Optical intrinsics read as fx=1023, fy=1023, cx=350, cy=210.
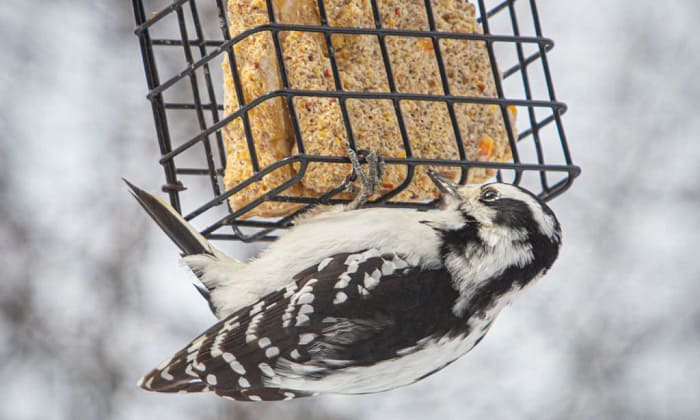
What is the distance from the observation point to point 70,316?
17.6 feet

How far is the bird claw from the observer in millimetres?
2635

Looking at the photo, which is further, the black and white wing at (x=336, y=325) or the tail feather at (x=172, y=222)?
the tail feather at (x=172, y=222)

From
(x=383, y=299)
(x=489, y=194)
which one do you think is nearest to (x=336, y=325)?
(x=383, y=299)

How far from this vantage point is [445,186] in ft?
8.93

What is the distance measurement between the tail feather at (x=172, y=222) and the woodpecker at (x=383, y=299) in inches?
11.7

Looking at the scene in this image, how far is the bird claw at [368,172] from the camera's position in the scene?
2.63 m

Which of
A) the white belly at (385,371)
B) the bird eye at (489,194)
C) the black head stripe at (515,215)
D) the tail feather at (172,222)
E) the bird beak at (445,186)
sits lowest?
the white belly at (385,371)

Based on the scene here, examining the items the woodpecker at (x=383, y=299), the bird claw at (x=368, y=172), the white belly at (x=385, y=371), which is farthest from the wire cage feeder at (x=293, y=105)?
the white belly at (x=385, y=371)

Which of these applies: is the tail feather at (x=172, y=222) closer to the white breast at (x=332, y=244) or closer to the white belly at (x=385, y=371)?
the white breast at (x=332, y=244)

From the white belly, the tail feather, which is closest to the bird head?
the white belly

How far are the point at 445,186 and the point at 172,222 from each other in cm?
78

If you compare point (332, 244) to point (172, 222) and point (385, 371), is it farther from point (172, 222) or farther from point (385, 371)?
point (172, 222)

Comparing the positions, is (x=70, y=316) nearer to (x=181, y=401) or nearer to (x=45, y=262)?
(x=45, y=262)

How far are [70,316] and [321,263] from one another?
9.97ft
